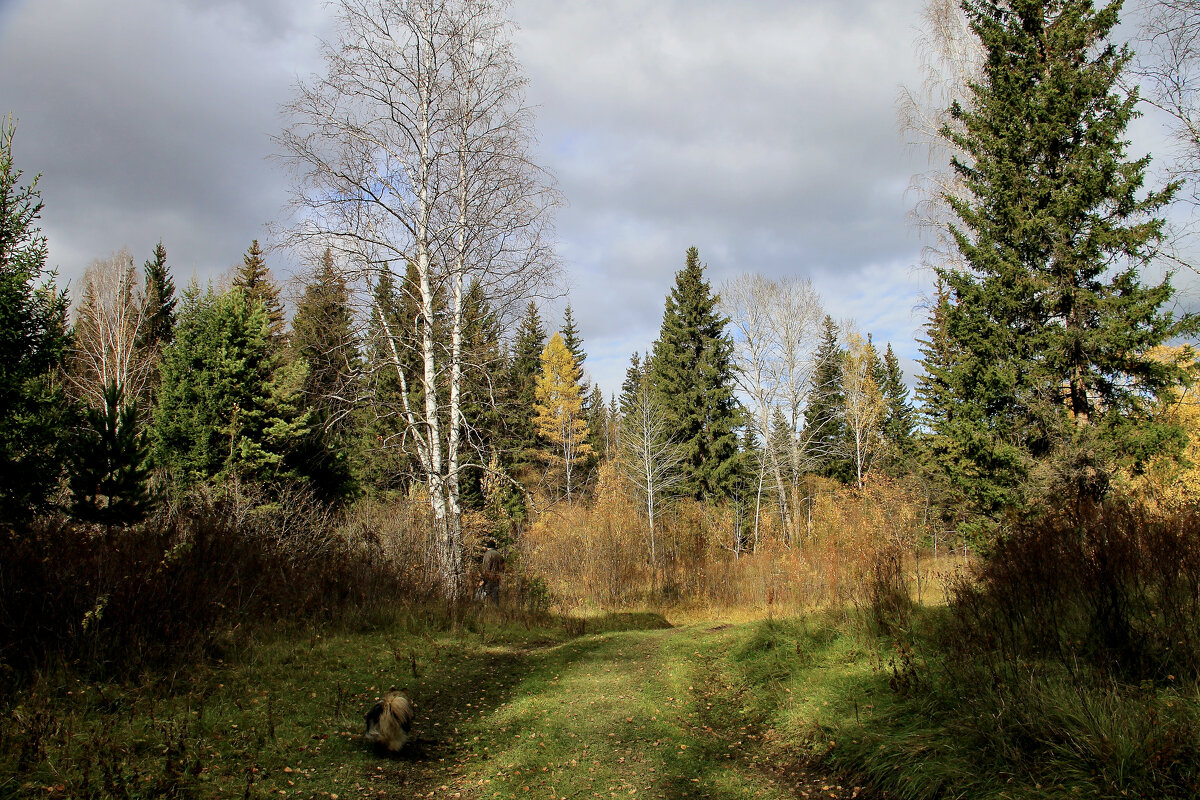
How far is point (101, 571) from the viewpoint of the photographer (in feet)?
17.0

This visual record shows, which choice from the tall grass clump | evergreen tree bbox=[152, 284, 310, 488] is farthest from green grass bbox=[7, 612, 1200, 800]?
evergreen tree bbox=[152, 284, 310, 488]

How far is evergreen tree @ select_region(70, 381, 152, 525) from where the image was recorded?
9.63m

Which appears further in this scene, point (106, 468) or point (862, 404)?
point (862, 404)

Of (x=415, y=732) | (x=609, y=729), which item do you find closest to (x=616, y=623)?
(x=609, y=729)

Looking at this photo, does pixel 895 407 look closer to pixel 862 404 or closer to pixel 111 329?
pixel 862 404

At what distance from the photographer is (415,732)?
488cm

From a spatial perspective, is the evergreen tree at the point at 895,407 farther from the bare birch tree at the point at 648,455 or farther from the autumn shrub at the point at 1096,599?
the autumn shrub at the point at 1096,599

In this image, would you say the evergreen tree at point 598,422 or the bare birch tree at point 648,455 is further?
the evergreen tree at point 598,422

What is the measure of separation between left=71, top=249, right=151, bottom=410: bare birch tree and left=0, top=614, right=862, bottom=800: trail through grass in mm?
29571

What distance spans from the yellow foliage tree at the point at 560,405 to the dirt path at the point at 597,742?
1005 inches

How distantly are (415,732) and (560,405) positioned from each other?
28112 mm

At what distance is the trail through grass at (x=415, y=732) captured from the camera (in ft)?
11.8

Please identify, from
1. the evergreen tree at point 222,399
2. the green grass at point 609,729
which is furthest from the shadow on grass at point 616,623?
the evergreen tree at point 222,399

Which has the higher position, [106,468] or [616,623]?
[106,468]
